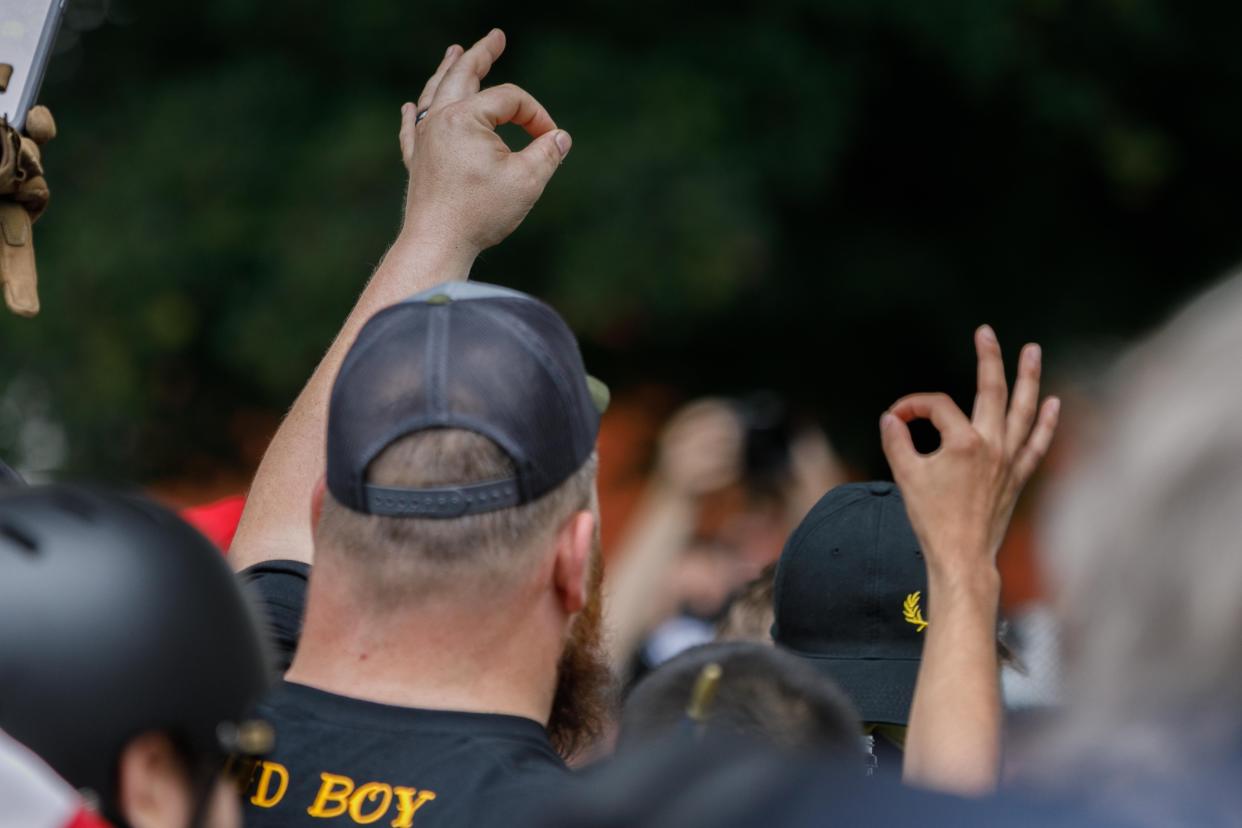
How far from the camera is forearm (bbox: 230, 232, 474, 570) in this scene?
2709mm

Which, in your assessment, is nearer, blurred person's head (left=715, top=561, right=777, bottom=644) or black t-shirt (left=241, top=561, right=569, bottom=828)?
black t-shirt (left=241, top=561, right=569, bottom=828)

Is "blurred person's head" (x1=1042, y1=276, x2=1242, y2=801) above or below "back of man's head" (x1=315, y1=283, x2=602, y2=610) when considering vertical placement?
above

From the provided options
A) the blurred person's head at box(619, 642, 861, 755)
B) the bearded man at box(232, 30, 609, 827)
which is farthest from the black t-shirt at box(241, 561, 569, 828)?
the blurred person's head at box(619, 642, 861, 755)

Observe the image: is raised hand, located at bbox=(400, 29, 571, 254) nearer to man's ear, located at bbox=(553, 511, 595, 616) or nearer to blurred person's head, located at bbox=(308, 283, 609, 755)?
blurred person's head, located at bbox=(308, 283, 609, 755)

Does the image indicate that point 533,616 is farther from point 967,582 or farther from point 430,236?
point 430,236

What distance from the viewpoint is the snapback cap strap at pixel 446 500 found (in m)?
1.99

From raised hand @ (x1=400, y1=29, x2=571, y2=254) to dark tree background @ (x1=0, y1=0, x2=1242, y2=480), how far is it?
6192 mm

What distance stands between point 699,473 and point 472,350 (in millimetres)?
3765

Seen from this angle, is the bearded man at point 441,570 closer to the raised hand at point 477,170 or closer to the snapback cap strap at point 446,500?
the snapback cap strap at point 446,500

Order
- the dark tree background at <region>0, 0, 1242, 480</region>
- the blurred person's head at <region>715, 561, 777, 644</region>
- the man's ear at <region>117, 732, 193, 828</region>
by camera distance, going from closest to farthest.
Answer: the man's ear at <region>117, 732, 193, 828</region>, the blurred person's head at <region>715, 561, 777, 644</region>, the dark tree background at <region>0, 0, 1242, 480</region>

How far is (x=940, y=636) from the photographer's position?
2020 mm

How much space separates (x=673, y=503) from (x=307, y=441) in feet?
10.9

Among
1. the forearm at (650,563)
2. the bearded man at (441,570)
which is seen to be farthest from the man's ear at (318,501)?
the forearm at (650,563)

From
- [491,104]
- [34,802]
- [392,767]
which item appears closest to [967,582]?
[392,767]
